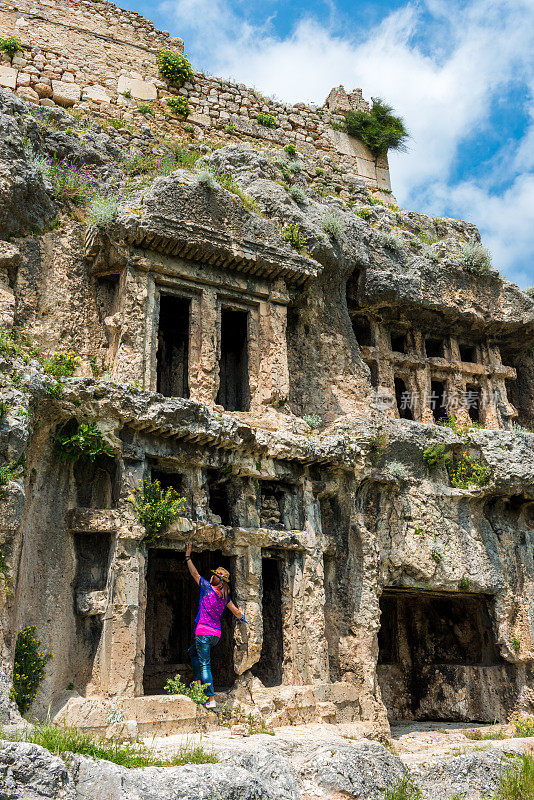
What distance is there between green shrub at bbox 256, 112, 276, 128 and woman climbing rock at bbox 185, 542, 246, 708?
10.7 metres

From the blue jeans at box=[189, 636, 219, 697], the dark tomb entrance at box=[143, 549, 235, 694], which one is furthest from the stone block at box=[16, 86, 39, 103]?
the blue jeans at box=[189, 636, 219, 697]

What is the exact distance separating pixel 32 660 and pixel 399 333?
10066mm

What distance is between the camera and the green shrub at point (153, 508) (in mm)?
10133

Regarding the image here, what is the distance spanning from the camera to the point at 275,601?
11.9 m

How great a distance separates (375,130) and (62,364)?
1148cm

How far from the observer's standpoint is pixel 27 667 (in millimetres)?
8969

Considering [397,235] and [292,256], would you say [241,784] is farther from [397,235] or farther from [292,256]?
[397,235]

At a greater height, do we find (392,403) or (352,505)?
(392,403)

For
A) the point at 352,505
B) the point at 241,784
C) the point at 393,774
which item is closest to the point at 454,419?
the point at 352,505

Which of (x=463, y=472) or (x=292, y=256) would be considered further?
(x=463, y=472)

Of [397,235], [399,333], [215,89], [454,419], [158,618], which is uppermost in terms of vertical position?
[215,89]

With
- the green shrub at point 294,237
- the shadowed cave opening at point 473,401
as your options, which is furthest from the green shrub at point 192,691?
the shadowed cave opening at point 473,401

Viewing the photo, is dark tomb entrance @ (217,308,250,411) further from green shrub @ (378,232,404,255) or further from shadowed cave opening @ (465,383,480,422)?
shadowed cave opening @ (465,383,480,422)

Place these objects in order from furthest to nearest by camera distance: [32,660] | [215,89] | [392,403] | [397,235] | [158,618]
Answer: [215,89], [397,235], [392,403], [158,618], [32,660]
